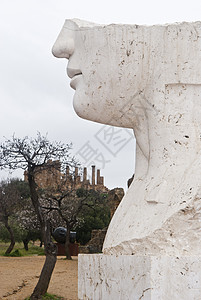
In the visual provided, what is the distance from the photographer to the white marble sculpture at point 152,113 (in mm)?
1941

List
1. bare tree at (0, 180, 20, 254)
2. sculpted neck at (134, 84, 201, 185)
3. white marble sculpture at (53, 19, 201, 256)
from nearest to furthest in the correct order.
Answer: white marble sculpture at (53, 19, 201, 256) → sculpted neck at (134, 84, 201, 185) → bare tree at (0, 180, 20, 254)

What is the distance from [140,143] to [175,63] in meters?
0.52

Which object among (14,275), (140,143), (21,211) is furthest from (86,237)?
(140,143)

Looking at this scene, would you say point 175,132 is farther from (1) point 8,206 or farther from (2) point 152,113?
(1) point 8,206

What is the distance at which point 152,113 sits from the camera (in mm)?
2236

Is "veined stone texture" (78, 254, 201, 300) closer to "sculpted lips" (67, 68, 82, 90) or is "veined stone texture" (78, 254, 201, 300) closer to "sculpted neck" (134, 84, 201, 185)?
"sculpted neck" (134, 84, 201, 185)

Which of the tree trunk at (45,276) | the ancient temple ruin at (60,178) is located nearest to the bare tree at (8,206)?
the ancient temple ruin at (60,178)

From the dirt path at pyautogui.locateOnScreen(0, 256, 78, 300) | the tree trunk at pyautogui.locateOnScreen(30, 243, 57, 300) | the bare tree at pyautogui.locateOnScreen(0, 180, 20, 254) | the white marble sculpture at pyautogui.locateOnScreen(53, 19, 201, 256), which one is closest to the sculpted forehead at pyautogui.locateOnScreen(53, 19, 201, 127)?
the white marble sculpture at pyautogui.locateOnScreen(53, 19, 201, 256)

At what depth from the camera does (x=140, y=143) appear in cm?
240

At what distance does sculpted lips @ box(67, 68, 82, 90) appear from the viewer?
2523mm

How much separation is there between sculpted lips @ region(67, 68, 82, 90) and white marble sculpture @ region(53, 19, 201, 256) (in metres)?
0.04

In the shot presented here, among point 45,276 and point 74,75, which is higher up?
point 74,75

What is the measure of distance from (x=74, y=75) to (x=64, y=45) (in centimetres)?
20

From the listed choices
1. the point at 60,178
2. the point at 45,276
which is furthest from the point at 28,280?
the point at 60,178
